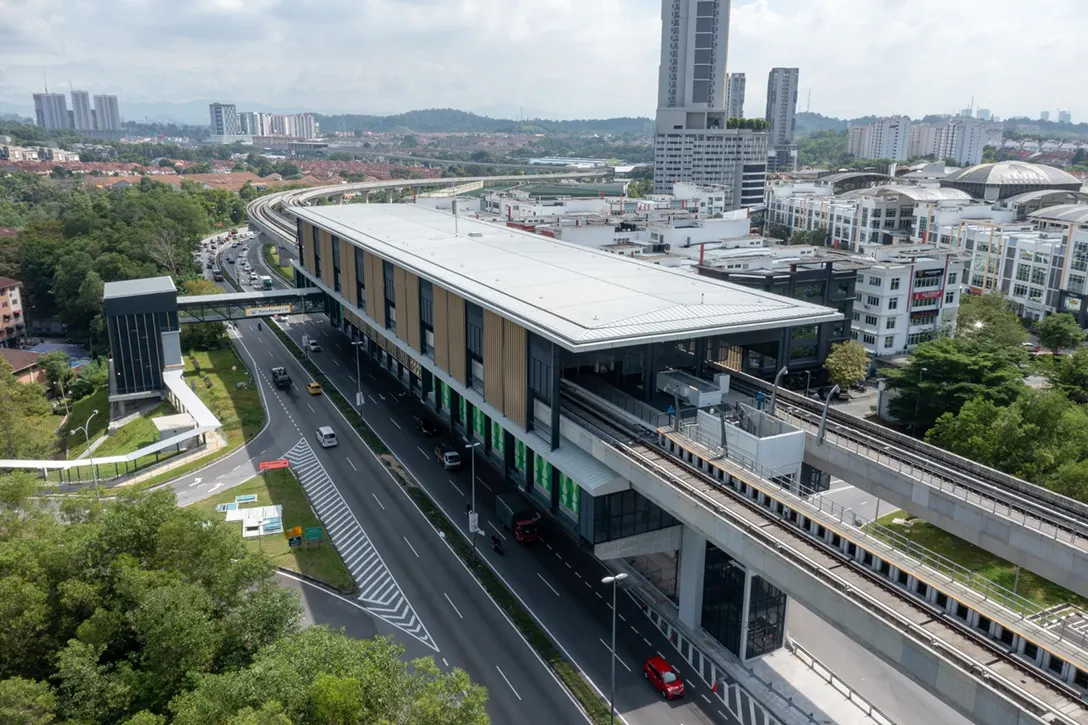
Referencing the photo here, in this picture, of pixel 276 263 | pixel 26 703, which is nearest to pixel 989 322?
pixel 26 703

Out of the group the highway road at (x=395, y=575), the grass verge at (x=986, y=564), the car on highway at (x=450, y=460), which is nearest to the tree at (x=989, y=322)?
the grass verge at (x=986, y=564)

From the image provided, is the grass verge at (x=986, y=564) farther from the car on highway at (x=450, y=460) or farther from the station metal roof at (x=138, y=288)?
the station metal roof at (x=138, y=288)

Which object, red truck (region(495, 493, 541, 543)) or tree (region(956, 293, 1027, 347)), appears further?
tree (region(956, 293, 1027, 347))

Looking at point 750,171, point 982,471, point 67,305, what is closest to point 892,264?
point 982,471

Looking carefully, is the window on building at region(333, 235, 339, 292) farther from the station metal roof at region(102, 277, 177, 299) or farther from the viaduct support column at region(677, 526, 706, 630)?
the viaduct support column at region(677, 526, 706, 630)

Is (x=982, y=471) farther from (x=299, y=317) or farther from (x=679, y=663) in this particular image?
(x=299, y=317)

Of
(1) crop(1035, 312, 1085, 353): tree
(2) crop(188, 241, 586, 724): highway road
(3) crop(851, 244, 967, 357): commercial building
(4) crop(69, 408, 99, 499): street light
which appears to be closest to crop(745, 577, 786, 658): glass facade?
(2) crop(188, 241, 586, 724): highway road
